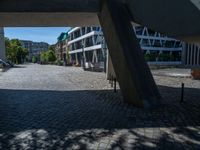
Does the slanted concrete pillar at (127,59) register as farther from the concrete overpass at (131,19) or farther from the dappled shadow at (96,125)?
the dappled shadow at (96,125)

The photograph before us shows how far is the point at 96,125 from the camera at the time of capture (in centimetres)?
822

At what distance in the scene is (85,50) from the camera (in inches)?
3433

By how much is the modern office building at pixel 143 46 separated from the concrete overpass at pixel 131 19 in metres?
61.1

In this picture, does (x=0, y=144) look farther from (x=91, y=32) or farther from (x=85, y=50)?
(x=85, y=50)

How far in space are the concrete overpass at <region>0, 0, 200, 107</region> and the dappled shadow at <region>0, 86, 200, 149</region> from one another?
104 centimetres

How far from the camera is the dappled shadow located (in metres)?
6.66

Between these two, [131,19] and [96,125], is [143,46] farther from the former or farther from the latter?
[96,125]

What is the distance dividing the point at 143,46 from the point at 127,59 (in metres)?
77.3

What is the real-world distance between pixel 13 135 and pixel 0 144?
74cm

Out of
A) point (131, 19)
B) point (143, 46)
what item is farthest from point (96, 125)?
point (143, 46)

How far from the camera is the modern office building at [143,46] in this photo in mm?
77812

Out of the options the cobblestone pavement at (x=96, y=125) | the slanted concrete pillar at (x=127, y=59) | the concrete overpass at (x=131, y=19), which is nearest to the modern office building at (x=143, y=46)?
the concrete overpass at (x=131, y=19)

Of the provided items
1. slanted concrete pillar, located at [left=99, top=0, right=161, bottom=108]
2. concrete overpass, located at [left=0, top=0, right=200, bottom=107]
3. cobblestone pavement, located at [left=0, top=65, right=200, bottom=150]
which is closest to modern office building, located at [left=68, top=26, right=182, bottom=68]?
concrete overpass, located at [left=0, top=0, right=200, bottom=107]

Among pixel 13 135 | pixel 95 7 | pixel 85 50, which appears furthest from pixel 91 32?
pixel 13 135
